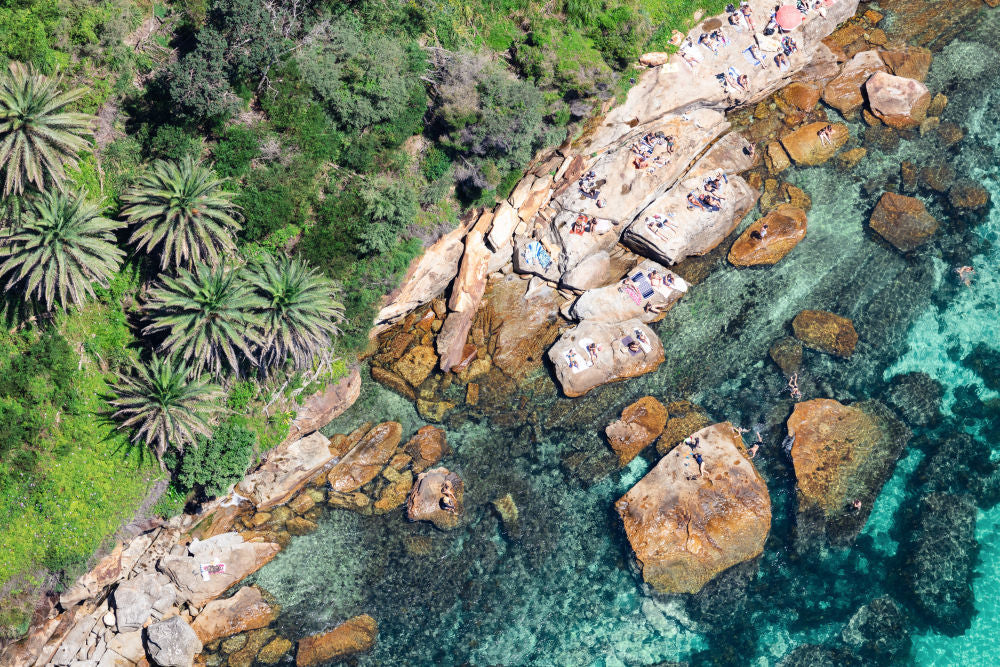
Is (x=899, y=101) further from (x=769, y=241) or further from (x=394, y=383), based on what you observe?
(x=394, y=383)

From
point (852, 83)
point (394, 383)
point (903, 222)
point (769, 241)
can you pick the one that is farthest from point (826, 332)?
point (394, 383)

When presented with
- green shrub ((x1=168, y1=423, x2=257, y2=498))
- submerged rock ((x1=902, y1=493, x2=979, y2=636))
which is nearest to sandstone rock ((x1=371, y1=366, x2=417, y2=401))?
green shrub ((x1=168, y1=423, x2=257, y2=498))

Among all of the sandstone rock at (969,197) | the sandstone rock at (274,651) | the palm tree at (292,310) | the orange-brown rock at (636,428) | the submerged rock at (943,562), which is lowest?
the submerged rock at (943,562)

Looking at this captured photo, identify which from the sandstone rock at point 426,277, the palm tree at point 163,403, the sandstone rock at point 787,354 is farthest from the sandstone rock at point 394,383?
the sandstone rock at point 787,354

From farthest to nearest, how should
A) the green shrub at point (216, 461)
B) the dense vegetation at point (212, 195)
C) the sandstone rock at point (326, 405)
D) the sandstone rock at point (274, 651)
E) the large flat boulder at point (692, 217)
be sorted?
the large flat boulder at point (692, 217), the sandstone rock at point (326, 405), the green shrub at point (216, 461), the sandstone rock at point (274, 651), the dense vegetation at point (212, 195)

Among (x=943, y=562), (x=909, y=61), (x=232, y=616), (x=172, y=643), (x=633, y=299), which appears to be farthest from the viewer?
(x=909, y=61)

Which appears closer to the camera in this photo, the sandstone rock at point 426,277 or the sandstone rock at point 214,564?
the sandstone rock at point 214,564

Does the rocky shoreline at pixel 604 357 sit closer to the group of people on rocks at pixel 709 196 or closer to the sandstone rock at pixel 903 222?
the sandstone rock at pixel 903 222
